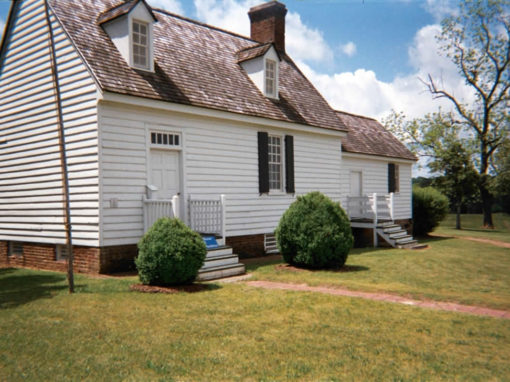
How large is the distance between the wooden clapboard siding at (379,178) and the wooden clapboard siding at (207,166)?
Answer: 2000 millimetres

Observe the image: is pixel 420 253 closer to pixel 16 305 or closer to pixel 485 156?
pixel 16 305

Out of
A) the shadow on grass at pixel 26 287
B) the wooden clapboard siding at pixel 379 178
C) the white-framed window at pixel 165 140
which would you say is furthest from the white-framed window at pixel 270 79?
the shadow on grass at pixel 26 287

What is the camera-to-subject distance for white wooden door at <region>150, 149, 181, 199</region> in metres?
11.5

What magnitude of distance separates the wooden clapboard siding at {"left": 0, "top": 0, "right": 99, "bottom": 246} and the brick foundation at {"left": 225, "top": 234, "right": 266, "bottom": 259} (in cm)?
454

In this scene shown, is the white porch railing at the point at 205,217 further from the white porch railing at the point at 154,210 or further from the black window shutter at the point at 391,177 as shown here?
the black window shutter at the point at 391,177

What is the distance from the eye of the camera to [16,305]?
7.61 meters

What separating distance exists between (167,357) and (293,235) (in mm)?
6832

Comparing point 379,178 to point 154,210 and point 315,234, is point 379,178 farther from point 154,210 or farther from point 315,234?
point 154,210

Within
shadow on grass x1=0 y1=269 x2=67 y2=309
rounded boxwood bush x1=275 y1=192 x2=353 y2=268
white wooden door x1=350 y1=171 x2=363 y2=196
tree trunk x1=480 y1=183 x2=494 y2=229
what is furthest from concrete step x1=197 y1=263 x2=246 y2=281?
tree trunk x1=480 y1=183 x2=494 y2=229

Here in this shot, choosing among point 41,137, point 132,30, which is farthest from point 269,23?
point 41,137

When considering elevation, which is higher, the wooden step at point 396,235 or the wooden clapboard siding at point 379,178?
the wooden clapboard siding at point 379,178

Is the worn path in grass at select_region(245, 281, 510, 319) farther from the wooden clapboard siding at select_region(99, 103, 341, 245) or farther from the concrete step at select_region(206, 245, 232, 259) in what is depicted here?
the wooden clapboard siding at select_region(99, 103, 341, 245)

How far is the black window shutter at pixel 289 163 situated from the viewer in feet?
50.4

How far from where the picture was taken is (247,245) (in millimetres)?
14086
